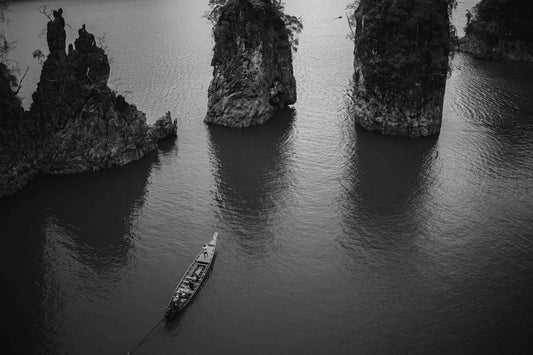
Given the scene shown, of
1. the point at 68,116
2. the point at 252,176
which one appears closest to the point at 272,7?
the point at 252,176

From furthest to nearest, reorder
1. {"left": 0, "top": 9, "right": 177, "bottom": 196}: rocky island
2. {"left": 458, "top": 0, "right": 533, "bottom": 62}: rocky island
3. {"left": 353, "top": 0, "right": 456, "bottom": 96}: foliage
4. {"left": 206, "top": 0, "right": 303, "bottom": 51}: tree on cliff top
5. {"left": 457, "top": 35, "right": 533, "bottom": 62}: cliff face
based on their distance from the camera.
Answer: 1. {"left": 457, "top": 35, "right": 533, "bottom": 62}: cliff face
2. {"left": 458, "top": 0, "right": 533, "bottom": 62}: rocky island
3. {"left": 206, "top": 0, "right": 303, "bottom": 51}: tree on cliff top
4. {"left": 353, "top": 0, "right": 456, "bottom": 96}: foliage
5. {"left": 0, "top": 9, "right": 177, "bottom": 196}: rocky island

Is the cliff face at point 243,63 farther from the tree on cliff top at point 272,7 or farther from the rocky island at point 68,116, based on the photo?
the rocky island at point 68,116

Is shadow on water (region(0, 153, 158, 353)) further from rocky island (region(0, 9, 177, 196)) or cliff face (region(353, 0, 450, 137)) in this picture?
cliff face (region(353, 0, 450, 137))

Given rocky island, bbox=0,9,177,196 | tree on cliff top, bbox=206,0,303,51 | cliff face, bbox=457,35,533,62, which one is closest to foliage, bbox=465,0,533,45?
cliff face, bbox=457,35,533,62

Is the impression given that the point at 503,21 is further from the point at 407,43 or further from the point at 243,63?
the point at 243,63

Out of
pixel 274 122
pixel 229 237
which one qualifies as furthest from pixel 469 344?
pixel 274 122
